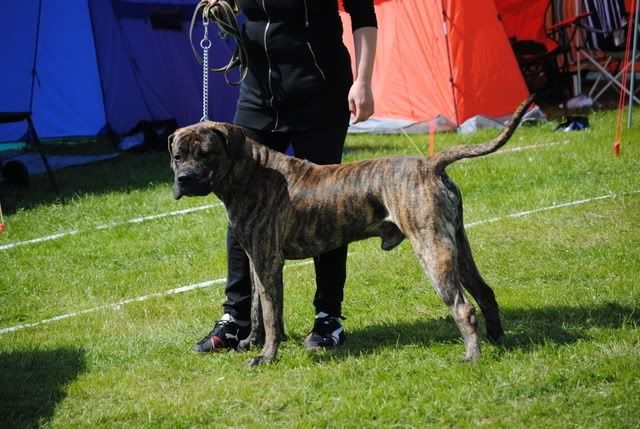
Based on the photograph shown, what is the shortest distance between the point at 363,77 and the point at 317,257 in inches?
38.4

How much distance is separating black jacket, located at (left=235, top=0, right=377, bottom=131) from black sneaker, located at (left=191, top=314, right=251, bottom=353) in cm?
108

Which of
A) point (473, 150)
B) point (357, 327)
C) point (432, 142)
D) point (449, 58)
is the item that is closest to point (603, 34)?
point (449, 58)

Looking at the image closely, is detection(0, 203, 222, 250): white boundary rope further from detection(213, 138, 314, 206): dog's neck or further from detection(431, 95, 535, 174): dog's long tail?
detection(431, 95, 535, 174): dog's long tail

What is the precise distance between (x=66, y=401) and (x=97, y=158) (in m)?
8.38

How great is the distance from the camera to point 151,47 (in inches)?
507

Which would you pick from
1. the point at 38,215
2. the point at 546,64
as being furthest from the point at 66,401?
the point at 546,64

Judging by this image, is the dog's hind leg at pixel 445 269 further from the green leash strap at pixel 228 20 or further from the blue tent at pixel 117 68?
the blue tent at pixel 117 68

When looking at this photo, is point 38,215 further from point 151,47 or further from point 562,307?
point 562,307

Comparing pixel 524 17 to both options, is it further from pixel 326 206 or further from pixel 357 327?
pixel 326 206

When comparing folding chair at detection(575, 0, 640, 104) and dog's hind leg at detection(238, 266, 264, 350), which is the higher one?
dog's hind leg at detection(238, 266, 264, 350)

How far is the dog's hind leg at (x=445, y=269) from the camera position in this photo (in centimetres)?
406

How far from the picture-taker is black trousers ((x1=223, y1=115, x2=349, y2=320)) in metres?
4.61

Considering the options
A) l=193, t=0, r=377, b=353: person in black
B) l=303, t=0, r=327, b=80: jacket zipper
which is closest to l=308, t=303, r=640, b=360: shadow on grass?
l=193, t=0, r=377, b=353: person in black

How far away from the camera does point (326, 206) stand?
4324 mm
